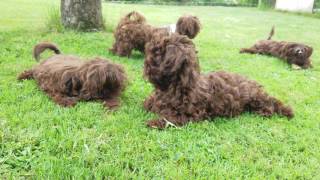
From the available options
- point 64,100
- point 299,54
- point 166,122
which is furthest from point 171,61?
point 299,54

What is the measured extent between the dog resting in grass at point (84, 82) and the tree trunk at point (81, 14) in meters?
4.16

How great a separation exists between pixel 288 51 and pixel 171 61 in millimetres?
5356

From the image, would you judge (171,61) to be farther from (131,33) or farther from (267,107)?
(131,33)

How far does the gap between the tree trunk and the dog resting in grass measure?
4161mm

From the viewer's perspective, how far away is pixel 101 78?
16.3ft

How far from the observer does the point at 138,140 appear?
4.13m

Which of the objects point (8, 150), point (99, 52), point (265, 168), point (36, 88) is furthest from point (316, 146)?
point (99, 52)

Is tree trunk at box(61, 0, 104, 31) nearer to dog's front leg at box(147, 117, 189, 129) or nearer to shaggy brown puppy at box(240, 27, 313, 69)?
shaggy brown puppy at box(240, 27, 313, 69)

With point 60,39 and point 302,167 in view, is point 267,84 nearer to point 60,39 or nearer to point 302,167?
point 302,167

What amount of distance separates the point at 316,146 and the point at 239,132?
854 mm

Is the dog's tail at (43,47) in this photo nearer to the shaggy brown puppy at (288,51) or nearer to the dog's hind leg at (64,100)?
the dog's hind leg at (64,100)

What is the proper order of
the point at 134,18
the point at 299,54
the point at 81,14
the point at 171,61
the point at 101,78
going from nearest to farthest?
the point at 171,61 → the point at 101,78 → the point at 134,18 → the point at 299,54 → the point at 81,14

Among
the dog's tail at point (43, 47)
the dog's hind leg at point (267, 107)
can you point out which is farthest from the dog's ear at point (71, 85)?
the dog's hind leg at point (267, 107)

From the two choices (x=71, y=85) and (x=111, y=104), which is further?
(x=71, y=85)
